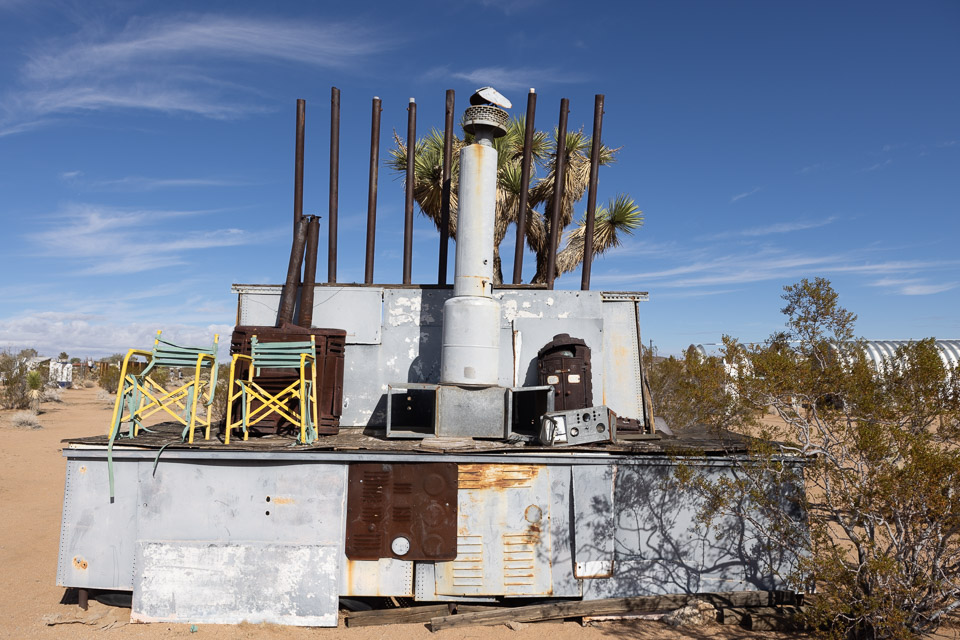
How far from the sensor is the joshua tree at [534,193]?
54.7 feet

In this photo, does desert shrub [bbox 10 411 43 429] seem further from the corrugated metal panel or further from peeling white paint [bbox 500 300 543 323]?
the corrugated metal panel

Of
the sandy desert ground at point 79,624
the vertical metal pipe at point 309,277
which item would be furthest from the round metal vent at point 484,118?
the sandy desert ground at point 79,624

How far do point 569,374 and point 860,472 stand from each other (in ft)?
15.3

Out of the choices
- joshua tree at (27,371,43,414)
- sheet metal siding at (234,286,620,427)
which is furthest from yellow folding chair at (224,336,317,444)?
joshua tree at (27,371,43,414)

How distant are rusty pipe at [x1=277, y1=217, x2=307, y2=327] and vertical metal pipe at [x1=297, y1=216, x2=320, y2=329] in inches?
4.5

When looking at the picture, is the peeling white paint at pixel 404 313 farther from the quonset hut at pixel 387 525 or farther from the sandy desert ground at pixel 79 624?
the sandy desert ground at pixel 79 624

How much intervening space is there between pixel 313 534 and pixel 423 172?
11.3 m

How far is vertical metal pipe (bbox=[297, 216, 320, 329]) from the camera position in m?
11.1

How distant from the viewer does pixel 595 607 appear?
759 cm

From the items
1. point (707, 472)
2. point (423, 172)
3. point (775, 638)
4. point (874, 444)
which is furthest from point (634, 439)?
point (423, 172)

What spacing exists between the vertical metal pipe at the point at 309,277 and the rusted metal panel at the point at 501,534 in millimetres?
4975

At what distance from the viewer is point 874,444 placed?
6113mm

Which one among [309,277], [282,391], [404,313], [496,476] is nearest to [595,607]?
[496,476]

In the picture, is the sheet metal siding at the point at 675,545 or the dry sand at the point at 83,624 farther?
the sheet metal siding at the point at 675,545
